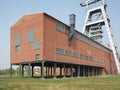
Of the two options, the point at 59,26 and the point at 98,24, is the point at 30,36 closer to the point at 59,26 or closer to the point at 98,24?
the point at 59,26

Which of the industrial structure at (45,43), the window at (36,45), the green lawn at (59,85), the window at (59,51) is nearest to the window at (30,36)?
the industrial structure at (45,43)

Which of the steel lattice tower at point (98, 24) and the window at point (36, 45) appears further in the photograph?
the steel lattice tower at point (98, 24)

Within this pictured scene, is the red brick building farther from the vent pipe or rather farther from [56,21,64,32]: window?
the vent pipe

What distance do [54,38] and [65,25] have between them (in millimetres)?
7366

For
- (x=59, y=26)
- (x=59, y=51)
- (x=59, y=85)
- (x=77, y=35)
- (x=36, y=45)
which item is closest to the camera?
(x=59, y=85)

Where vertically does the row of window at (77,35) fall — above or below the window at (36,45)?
above

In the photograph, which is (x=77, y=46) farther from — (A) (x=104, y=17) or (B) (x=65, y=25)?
(A) (x=104, y=17)

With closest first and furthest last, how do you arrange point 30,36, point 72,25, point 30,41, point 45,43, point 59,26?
1. point 45,43
2. point 30,41
3. point 30,36
4. point 59,26
5. point 72,25

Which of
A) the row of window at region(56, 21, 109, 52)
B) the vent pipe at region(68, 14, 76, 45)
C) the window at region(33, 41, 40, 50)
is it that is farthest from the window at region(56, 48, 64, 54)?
the vent pipe at region(68, 14, 76, 45)

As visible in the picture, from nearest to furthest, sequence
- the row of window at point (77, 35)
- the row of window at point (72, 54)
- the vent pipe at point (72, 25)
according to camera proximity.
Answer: the row of window at point (72, 54) < the row of window at point (77, 35) < the vent pipe at point (72, 25)

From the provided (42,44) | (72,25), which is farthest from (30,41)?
(72,25)

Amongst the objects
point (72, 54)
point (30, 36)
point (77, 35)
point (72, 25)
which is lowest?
point (72, 54)

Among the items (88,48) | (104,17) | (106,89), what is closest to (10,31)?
(88,48)

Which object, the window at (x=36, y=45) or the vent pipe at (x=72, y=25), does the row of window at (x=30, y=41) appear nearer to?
the window at (x=36, y=45)
